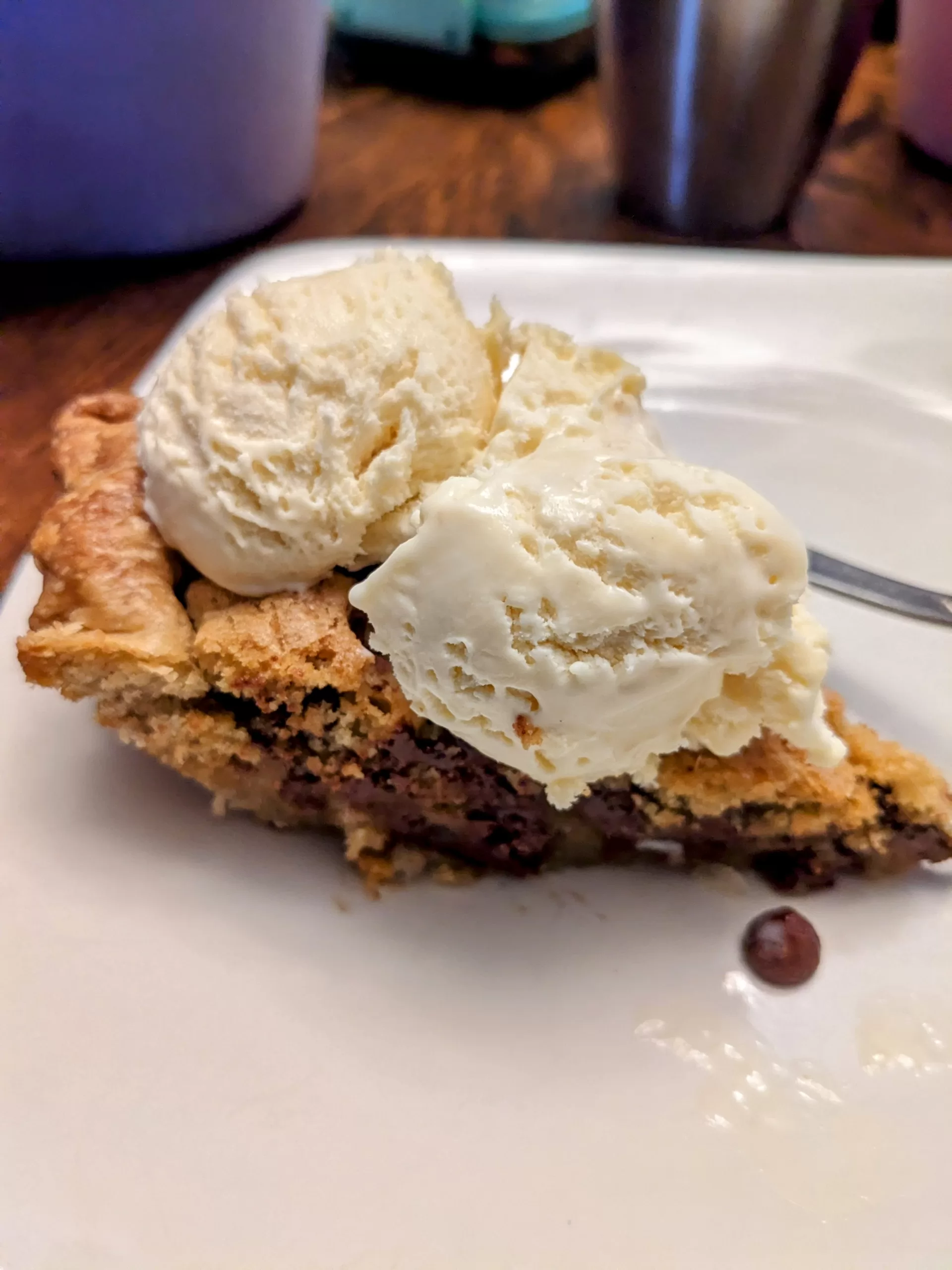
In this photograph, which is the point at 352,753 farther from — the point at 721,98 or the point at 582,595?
the point at 721,98

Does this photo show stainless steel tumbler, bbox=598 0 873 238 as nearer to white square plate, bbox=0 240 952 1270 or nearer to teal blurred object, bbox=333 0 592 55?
teal blurred object, bbox=333 0 592 55

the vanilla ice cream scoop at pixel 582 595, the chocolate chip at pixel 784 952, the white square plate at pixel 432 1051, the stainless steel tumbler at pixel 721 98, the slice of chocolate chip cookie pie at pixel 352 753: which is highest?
the stainless steel tumbler at pixel 721 98

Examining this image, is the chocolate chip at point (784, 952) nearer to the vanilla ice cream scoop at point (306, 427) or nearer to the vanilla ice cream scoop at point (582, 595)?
the vanilla ice cream scoop at point (582, 595)

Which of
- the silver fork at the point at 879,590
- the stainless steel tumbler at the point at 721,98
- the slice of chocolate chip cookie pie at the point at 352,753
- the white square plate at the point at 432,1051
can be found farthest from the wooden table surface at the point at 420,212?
the silver fork at the point at 879,590

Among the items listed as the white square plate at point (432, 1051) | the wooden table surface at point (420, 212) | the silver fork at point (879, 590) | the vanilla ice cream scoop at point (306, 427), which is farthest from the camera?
the wooden table surface at point (420, 212)

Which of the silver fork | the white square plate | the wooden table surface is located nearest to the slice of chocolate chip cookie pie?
the white square plate

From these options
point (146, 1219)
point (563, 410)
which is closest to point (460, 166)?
point (563, 410)
